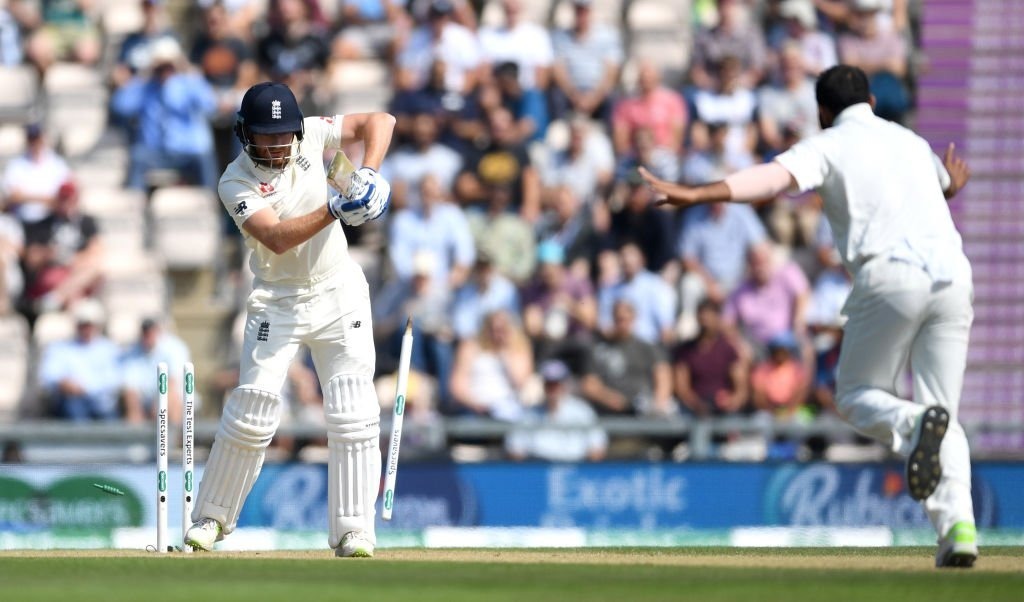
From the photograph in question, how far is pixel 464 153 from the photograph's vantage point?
15.5 m

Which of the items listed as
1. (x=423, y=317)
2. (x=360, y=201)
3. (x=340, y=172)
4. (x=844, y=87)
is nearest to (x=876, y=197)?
(x=844, y=87)

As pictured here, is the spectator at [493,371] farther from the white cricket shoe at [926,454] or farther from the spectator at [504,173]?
the white cricket shoe at [926,454]

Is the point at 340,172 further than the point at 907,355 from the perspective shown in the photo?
Yes

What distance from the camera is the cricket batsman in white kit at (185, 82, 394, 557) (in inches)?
341

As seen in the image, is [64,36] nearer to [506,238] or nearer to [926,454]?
[506,238]

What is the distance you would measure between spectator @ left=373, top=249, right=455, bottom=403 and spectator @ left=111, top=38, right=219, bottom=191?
214 cm

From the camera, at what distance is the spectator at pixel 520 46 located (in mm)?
16047

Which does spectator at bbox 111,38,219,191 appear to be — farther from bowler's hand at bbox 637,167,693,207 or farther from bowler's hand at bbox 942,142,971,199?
bowler's hand at bbox 637,167,693,207

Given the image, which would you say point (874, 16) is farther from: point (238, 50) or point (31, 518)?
point (31, 518)

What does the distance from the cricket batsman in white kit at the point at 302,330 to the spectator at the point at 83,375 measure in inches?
217

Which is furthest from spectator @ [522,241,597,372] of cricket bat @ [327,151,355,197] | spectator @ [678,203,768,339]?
cricket bat @ [327,151,355,197]

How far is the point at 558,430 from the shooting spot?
13.5 m

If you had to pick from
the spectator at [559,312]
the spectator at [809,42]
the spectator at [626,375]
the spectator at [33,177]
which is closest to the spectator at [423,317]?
the spectator at [559,312]

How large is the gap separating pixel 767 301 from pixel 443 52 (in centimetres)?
351
